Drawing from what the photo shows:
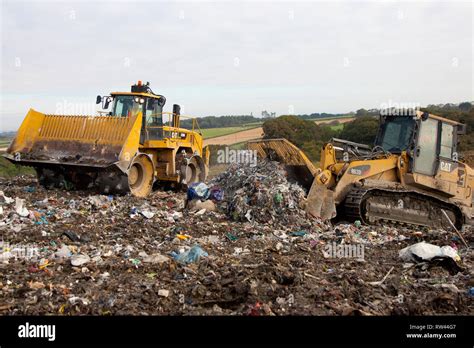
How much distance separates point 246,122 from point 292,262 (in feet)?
87.2

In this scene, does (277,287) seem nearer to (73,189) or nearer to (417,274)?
(417,274)

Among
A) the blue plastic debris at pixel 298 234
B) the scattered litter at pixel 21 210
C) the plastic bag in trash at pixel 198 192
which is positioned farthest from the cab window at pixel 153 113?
the blue plastic debris at pixel 298 234

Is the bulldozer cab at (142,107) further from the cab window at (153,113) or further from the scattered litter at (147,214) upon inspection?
the scattered litter at (147,214)

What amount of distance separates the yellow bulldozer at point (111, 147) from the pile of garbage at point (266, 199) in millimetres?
2505

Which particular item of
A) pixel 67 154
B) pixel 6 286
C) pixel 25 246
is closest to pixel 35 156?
pixel 67 154

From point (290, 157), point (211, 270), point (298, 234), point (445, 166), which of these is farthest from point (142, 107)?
point (211, 270)

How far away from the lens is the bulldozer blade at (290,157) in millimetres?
9898

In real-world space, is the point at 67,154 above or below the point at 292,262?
above

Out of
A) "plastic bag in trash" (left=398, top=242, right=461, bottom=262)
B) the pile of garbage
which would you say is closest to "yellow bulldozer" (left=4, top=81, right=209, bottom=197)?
the pile of garbage

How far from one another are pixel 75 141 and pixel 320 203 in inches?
219

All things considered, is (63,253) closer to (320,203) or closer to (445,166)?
(320,203)

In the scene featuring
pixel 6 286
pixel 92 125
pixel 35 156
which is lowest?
pixel 6 286

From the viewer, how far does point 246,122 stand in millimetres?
32375

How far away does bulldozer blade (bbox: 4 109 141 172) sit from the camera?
10625 millimetres
